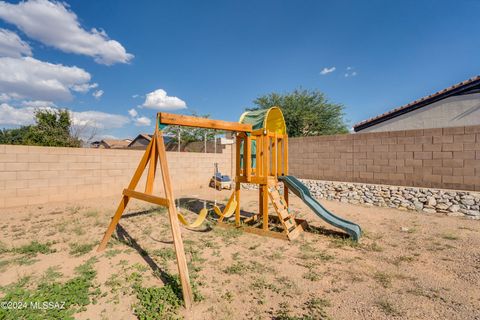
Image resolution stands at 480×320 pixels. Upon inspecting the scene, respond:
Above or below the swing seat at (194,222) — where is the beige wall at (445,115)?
above

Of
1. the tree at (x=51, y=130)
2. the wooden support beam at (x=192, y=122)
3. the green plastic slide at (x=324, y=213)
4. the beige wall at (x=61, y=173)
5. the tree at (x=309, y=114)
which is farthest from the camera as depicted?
the tree at (x=309, y=114)

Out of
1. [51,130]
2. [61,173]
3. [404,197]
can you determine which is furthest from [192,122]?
[51,130]

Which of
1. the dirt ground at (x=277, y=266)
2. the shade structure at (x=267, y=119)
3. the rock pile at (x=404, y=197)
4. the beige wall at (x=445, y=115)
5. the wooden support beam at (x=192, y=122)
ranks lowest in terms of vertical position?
the dirt ground at (x=277, y=266)

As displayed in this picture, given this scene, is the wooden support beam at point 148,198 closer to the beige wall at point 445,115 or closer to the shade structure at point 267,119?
the shade structure at point 267,119

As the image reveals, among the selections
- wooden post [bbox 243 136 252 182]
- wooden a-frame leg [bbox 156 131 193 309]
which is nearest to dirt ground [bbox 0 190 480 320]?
wooden a-frame leg [bbox 156 131 193 309]

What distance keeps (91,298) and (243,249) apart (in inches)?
86.5

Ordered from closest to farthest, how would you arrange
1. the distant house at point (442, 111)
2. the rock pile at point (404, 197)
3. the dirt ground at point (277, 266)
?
the dirt ground at point (277, 266)
the rock pile at point (404, 197)
the distant house at point (442, 111)

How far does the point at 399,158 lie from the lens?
23.8 ft

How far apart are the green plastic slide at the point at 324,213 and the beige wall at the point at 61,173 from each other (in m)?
5.74

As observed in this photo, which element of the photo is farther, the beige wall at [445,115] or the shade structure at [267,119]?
the beige wall at [445,115]

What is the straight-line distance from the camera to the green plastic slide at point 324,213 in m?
4.21

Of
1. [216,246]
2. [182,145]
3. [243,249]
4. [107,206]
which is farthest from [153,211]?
[182,145]

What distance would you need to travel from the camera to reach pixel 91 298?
250cm

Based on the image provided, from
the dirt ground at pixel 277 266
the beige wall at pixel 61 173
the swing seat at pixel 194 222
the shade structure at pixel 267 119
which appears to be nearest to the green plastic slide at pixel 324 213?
the dirt ground at pixel 277 266
